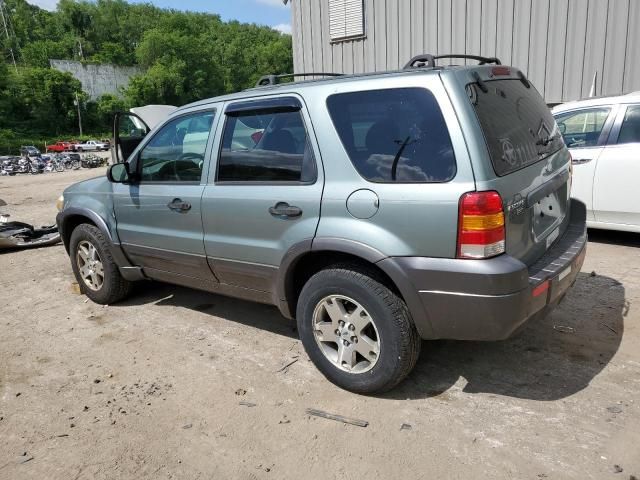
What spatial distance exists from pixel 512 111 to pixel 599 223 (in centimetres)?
356

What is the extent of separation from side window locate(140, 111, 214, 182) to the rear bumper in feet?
5.98

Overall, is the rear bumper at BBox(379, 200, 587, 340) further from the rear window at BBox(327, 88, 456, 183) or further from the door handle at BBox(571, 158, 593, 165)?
the door handle at BBox(571, 158, 593, 165)

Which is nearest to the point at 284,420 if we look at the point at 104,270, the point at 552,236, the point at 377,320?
the point at 377,320

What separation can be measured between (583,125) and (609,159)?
612 mm

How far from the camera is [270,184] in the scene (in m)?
3.38

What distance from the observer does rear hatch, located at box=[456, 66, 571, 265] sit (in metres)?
2.70

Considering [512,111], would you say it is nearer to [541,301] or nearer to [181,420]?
[541,301]

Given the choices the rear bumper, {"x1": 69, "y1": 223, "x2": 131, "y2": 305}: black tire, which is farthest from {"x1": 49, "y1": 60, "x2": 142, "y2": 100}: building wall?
the rear bumper

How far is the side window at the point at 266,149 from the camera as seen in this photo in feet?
10.7

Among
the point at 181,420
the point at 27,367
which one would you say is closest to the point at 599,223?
the point at 181,420

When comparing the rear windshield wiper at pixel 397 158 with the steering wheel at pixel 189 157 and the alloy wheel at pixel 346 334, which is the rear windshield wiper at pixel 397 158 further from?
the steering wheel at pixel 189 157

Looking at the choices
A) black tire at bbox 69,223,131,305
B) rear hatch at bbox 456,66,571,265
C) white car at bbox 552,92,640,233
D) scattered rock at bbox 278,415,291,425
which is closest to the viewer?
rear hatch at bbox 456,66,571,265

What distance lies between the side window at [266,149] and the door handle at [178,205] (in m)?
0.39

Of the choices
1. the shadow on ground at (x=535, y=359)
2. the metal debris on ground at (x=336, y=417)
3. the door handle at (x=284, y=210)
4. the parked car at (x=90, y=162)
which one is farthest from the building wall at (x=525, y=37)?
the parked car at (x=90, y=162)
